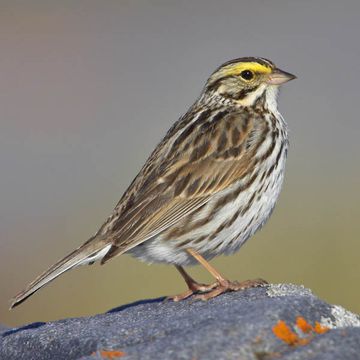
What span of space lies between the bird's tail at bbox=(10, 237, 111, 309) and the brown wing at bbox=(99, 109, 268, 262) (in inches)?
4.7

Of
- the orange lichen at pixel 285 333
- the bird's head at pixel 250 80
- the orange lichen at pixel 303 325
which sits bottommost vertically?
the orange lichen at pixel 303 325

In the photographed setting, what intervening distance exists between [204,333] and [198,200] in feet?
10.6

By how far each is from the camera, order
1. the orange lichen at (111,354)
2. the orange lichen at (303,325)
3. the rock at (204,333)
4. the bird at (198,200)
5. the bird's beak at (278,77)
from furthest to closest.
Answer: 1. the bird's beak at (278,77)
2. the bird at (198,200)
3. the orange lichen at (303,325)
4. the orange lichen at (111,354)
5. the rock at (204,333)

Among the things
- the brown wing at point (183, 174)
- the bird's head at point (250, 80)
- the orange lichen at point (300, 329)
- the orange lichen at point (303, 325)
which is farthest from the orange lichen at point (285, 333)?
the bird's head at point (250, 80)

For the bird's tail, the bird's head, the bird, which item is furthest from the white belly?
the bird's head

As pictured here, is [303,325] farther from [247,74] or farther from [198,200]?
[247,74]

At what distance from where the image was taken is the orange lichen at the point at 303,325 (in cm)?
685

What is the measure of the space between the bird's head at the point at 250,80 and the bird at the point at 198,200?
377 millimetres

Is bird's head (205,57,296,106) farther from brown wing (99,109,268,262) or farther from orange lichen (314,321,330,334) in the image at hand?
orange lichen (314,321,330,334)

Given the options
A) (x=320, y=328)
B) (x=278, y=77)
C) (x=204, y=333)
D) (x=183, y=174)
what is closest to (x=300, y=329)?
(x=320, y=328)

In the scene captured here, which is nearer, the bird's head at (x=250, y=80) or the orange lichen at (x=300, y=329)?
the orange lichen at (x=300, y=329)

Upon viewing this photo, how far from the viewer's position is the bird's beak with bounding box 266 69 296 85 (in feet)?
35.0

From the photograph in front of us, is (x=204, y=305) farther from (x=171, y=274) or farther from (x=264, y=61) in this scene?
(x=171, y=274)

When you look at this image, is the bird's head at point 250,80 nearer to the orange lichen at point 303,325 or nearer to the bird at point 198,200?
the bird at point 198,200
